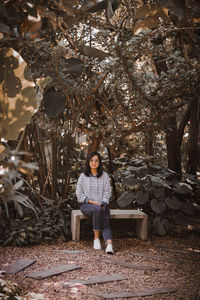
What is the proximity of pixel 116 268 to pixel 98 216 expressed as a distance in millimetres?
819

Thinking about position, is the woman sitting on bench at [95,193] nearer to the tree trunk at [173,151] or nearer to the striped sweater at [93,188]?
the striped sweater at [93,188]

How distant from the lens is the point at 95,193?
151 inches

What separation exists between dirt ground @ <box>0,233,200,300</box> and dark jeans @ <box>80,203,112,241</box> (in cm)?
22

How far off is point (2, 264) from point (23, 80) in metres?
1.92

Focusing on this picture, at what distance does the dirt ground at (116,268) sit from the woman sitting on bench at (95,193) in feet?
1.01

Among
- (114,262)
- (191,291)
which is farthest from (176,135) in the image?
(191,291)

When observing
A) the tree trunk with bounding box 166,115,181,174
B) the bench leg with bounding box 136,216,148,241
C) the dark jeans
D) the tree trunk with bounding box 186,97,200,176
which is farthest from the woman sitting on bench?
the tree trunk with bounding box 186,97,200,176

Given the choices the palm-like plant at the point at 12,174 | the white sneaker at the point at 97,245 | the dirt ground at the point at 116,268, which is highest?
the palm-like plant at the point at 12,174

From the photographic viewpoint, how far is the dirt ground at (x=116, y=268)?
2.26 meters

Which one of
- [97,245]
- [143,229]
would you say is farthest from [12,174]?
[143,229]

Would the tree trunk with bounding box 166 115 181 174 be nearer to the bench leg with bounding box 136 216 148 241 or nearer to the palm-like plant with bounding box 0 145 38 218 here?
the bench leg with bounding box 136 216 148 241

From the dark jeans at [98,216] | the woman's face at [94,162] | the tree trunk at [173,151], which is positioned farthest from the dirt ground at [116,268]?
the tree trunk at [173,151]

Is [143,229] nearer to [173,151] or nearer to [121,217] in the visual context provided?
[121,217]

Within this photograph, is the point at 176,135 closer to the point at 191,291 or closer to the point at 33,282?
the point at 191,291
